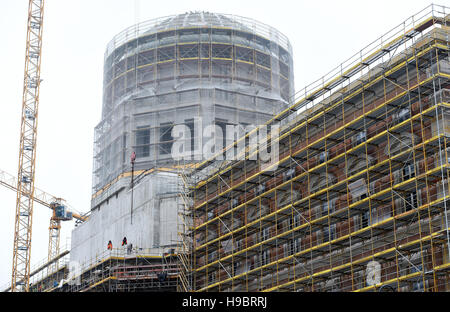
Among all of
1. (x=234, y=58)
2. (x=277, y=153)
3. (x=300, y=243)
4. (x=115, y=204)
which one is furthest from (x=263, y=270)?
(x=234, y=58)

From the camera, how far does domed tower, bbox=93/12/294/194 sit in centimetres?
6925

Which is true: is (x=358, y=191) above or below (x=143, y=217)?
below

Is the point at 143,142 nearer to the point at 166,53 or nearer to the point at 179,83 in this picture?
the point at 179,83

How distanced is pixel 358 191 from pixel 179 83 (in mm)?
31970

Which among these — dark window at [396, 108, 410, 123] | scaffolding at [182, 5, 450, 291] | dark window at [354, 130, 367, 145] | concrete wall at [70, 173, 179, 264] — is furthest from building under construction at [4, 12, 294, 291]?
dark window at [396, 108, 410, 123]

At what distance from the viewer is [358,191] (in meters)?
41.8

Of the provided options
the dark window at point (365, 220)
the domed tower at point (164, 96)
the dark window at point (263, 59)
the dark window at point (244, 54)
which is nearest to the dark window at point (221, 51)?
the domed tower at point (164, 96)

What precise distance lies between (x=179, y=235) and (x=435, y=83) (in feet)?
91.7

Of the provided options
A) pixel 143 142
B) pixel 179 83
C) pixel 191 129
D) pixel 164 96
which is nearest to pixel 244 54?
pixel 179 83

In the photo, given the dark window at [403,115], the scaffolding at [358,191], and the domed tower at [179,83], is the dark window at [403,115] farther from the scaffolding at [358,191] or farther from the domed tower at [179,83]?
the domed tower at [179,83]

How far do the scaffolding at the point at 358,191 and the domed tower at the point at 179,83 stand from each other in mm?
16796

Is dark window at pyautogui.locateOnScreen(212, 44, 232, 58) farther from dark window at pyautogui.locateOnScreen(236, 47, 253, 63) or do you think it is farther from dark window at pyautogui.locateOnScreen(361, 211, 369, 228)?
dark window at pyautogui.locateOnScreen(361, 211, 369, 228)

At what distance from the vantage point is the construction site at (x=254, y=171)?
39.0 meters
